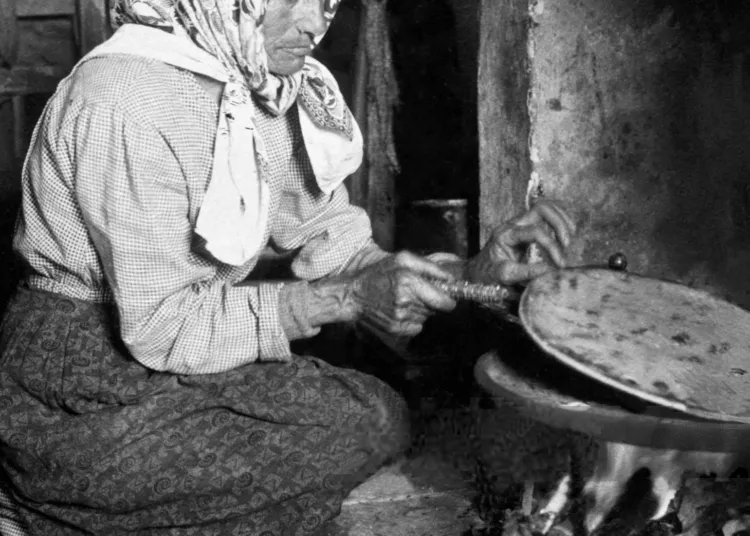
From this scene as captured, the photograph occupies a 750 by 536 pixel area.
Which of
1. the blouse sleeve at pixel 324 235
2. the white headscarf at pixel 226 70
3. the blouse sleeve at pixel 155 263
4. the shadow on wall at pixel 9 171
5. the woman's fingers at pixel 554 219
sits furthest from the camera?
the shadow on wall at pixel 9 171

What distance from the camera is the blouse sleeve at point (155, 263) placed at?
1979 millimetres

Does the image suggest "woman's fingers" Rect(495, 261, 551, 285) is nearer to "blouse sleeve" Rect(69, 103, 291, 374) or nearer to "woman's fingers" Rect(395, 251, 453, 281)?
"woman's fingers" Rect(395, 251, 453, 281)

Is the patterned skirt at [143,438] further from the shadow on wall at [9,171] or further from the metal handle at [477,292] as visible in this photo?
the shadow on wall at [9,171]

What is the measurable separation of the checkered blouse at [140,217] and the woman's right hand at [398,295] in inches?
8.2

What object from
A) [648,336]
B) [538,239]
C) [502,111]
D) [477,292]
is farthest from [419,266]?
[502,111]

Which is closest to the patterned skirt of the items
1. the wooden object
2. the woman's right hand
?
the woman's right hand

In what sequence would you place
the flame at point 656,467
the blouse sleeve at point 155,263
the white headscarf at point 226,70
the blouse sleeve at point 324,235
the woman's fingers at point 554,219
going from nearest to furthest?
the flame at point 656,467
the blouse sleeve at point 155,263
the white headscarf at point 226,70
the woman's fingers at point 554,219
the blouse sleeve at point 324,235

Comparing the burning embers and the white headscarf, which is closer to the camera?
the burning embers

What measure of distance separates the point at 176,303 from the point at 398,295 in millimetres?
513

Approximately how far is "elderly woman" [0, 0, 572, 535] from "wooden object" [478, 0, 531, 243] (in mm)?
589

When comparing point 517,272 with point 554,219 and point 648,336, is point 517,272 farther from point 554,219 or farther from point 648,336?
point 648,336

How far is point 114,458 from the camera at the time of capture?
206cm

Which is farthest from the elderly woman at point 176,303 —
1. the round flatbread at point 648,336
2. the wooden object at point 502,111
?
the wooden object at point 502,111

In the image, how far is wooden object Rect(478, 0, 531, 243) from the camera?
2.73 meters
